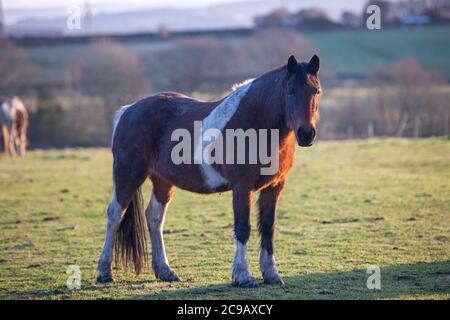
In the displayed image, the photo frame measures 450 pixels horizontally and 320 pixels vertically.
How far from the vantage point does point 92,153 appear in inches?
1073

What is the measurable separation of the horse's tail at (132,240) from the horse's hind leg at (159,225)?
141mm

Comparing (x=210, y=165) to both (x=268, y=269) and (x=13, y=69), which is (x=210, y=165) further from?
(x=13, y=69)

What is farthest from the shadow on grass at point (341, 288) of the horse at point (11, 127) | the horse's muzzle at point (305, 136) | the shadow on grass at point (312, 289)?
the horse at point (11, 127)

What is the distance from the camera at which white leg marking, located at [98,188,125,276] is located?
Answer: 8.46 metres

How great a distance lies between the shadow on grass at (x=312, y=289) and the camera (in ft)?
23.9

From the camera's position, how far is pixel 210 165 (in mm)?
8125

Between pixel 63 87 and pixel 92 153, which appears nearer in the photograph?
pixel 92 153

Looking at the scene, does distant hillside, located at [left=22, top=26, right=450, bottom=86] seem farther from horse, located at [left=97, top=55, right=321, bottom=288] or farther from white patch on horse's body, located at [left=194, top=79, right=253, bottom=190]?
white patch on horse's body, located at [left=194, top=79, right=253, bottom=190]

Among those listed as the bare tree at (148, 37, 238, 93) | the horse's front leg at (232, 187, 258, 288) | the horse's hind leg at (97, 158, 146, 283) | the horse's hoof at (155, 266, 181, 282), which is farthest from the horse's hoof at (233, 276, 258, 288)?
the bare tree at (148, 37, 238, 93)

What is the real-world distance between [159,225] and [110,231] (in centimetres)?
68

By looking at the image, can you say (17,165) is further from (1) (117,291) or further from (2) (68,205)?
(1) (117,291)

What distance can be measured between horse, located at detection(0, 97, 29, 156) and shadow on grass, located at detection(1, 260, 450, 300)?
21.2 meters

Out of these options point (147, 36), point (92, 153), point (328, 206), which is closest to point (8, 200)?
point (328, 206)

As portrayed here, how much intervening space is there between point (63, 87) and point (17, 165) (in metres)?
20.2
